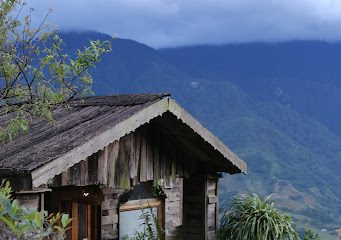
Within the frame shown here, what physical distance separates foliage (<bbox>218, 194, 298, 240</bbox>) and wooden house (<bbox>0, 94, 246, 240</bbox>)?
28 cm

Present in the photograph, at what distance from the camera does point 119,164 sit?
859cm

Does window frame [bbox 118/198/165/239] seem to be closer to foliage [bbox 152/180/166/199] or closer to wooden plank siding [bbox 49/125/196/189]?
foliage [bbox 152/180/166/199]

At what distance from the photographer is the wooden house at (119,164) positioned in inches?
274

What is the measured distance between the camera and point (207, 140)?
9227mm

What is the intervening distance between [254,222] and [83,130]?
4002 millimetres

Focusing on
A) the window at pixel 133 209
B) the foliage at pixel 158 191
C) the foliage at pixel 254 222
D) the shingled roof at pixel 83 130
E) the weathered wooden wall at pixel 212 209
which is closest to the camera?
the shingled roof at pixel 83 130

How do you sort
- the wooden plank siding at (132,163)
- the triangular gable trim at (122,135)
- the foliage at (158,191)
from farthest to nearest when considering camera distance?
the foliage at (158,191)
the wooden plank siding at (132,163)
the triangular gable trim at (122,135)

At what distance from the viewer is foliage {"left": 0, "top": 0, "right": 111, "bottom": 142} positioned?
6.54 meters

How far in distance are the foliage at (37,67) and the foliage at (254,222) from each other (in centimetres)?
462

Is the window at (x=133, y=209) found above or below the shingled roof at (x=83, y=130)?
below

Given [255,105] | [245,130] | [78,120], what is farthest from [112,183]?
[255,105]

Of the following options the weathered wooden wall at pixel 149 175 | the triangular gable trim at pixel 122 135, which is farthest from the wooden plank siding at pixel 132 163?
the triangular gable trim at pixel 122 135

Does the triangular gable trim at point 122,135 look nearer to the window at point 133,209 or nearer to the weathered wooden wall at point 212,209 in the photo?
the weathered wooden wall at point 212,209

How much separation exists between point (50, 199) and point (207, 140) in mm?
2783
